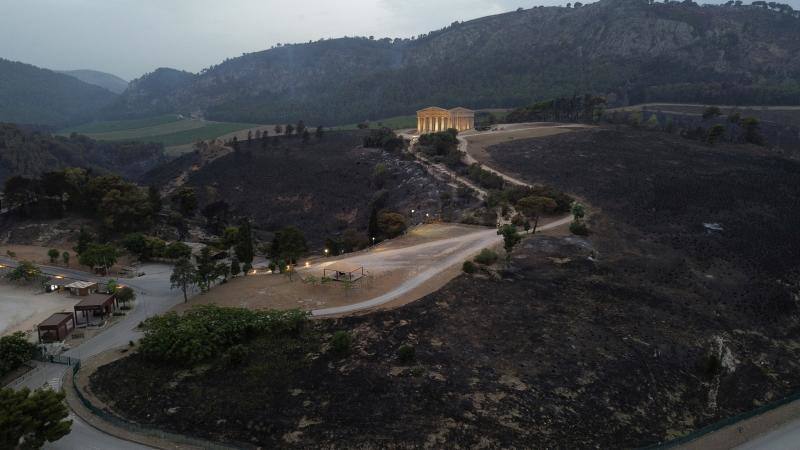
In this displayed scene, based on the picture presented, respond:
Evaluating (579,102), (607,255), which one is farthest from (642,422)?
(579,102)

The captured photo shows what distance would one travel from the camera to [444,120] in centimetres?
13975

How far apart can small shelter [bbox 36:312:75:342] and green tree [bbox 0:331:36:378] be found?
13.2 ft

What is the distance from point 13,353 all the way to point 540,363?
112 feet

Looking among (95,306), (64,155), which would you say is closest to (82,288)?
(95,306)

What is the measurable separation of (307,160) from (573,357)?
3943 inches

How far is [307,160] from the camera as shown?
12612cm

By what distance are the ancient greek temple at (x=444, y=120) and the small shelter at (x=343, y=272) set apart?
309ft

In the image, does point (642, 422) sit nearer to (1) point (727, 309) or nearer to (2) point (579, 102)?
(1) point (727, 309)

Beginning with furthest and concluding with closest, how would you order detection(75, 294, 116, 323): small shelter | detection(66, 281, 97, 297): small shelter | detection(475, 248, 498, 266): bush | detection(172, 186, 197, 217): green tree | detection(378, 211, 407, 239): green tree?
detection(172, 186, 197, 217): green tree → detection(378, 211, 407, 239): green tree → detection(66, 281, 97, 297): small shelter → detection(475, 248, 498, 266): bush → detection(75, 294, 116, 323): small shelter

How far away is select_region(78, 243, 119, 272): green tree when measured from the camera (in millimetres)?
54834

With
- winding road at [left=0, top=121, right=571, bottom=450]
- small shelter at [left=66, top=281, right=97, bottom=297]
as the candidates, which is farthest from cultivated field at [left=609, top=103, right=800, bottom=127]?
small shelter at [left=66, top=281, right=97, bottom=297]

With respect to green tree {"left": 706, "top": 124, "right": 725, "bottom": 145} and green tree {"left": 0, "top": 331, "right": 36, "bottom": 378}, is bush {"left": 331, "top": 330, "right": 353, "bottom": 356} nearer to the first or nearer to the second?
green tree {"left": 0, "top": 331, "right": 36, "bottom": 378}

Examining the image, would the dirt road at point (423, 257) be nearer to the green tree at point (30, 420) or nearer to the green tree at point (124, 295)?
the green tree at point (124, 295)

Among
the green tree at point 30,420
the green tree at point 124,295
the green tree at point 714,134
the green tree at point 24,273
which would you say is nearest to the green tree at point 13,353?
the green tree at point 30,420
